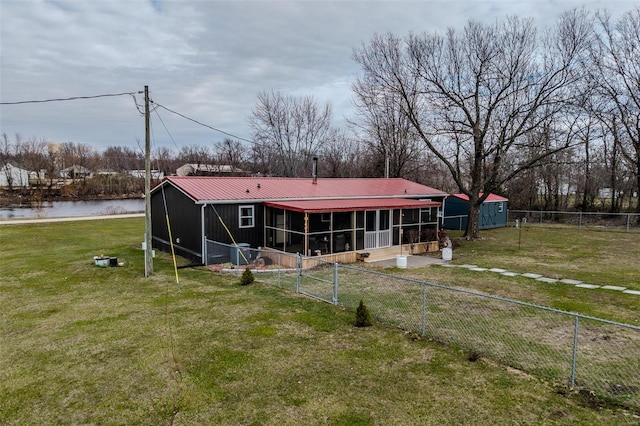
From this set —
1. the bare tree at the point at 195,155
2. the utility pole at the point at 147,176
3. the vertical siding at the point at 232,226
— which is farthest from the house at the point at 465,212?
the bare tree at the point at 195,155

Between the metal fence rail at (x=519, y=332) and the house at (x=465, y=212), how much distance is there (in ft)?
56.4

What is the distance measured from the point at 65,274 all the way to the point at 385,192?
14.8m

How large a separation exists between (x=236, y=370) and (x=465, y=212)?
2423 cm

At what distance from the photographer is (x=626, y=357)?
22.4 ft

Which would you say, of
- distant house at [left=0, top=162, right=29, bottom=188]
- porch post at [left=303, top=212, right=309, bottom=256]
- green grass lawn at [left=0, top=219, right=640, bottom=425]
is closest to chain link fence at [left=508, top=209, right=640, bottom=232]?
porch post at [left=303, top=212, right=309, bottom=256]

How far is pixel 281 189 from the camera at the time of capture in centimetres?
1784

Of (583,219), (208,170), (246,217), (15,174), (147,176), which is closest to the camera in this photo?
(147,176)

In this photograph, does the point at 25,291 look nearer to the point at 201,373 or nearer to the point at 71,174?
the point at 201,373

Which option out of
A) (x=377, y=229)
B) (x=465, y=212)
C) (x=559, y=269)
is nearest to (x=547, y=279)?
(x=559, y=269)

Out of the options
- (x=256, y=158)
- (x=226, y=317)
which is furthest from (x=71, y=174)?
(x=226, y=317)

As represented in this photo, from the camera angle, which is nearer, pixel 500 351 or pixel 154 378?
pixel 154 378

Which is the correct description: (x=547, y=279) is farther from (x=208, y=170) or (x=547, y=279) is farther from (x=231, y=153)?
(x=208, y=170)

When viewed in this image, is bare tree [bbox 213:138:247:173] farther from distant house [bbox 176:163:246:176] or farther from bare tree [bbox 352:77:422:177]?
bare tree [bbox 352:77:422:177]

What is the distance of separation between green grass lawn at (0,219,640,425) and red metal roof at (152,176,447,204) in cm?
546
